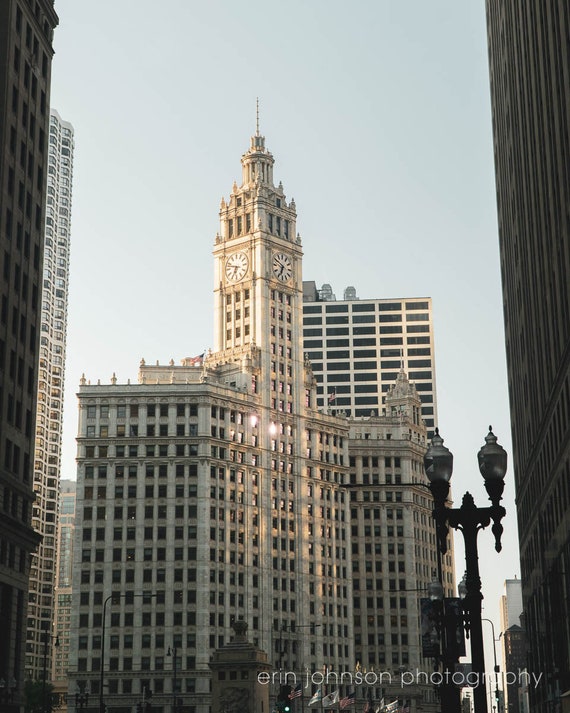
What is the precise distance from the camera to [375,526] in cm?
19700

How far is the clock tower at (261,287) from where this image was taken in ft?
591

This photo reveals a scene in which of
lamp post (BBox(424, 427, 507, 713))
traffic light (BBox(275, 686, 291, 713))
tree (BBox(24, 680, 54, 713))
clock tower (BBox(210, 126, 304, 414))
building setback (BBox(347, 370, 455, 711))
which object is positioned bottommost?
tree (BBox(24, 680, 54, 713))

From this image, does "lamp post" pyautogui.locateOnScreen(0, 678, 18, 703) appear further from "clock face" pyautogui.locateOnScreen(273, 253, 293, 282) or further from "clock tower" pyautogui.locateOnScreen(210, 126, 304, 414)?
"clock face" pyautogui.locateOnScreen(273, 253, 293, 282)

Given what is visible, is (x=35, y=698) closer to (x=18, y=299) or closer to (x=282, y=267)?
(x=282, y=267)

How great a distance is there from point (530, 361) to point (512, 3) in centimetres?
2829

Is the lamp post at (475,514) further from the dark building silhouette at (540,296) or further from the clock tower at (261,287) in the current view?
the clock tower at (261,287)

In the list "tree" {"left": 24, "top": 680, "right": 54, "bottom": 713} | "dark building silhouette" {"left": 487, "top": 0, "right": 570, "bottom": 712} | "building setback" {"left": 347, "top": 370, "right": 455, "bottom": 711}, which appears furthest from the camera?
"building setback" {"left": 347, "top": 370, "right": 455, "bottom": 711}

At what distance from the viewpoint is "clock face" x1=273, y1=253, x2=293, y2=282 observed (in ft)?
610

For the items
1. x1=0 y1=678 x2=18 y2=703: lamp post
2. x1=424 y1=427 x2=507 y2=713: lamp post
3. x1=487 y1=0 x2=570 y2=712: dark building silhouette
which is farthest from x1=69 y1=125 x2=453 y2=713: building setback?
x1=424 y1=427 x2=507 y2=713: lamp post

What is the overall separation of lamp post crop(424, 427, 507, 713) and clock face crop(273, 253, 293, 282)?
15819cm

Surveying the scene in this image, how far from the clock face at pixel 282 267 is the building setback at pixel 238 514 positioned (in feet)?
1.15

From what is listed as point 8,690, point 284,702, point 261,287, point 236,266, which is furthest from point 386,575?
point 284,702

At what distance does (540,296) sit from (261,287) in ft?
Answer: 343

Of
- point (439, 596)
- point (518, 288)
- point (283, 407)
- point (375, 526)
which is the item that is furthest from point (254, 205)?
point (439, 596)
